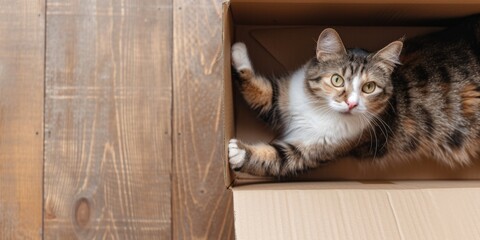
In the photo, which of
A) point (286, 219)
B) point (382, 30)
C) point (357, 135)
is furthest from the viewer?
point (382, 30)

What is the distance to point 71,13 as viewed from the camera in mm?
1420

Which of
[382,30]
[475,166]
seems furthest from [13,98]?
[475,166]

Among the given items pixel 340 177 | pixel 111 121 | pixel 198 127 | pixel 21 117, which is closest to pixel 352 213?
pixel 340 177

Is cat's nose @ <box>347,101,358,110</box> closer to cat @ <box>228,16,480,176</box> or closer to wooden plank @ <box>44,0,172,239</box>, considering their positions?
cat @ <box>228,16,480,176</box>

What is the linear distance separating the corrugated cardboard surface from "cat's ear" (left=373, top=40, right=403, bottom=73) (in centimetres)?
31

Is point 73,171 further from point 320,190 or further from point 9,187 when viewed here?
point 320,190

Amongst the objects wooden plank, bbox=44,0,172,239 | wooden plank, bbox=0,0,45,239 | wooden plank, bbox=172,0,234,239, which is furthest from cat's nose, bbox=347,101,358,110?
wooden plank, bbox=0,0,45,239

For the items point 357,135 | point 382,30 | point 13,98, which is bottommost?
point 357,135

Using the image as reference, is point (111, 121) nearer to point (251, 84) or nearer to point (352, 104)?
point (251, 84)

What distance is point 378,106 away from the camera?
1174mm

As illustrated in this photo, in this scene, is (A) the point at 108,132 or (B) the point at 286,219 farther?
(A) the point at 108,132

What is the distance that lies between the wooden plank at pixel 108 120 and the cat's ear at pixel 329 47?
49 centimetres

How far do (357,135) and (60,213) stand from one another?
883mm

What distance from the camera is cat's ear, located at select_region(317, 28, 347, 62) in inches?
43.7
